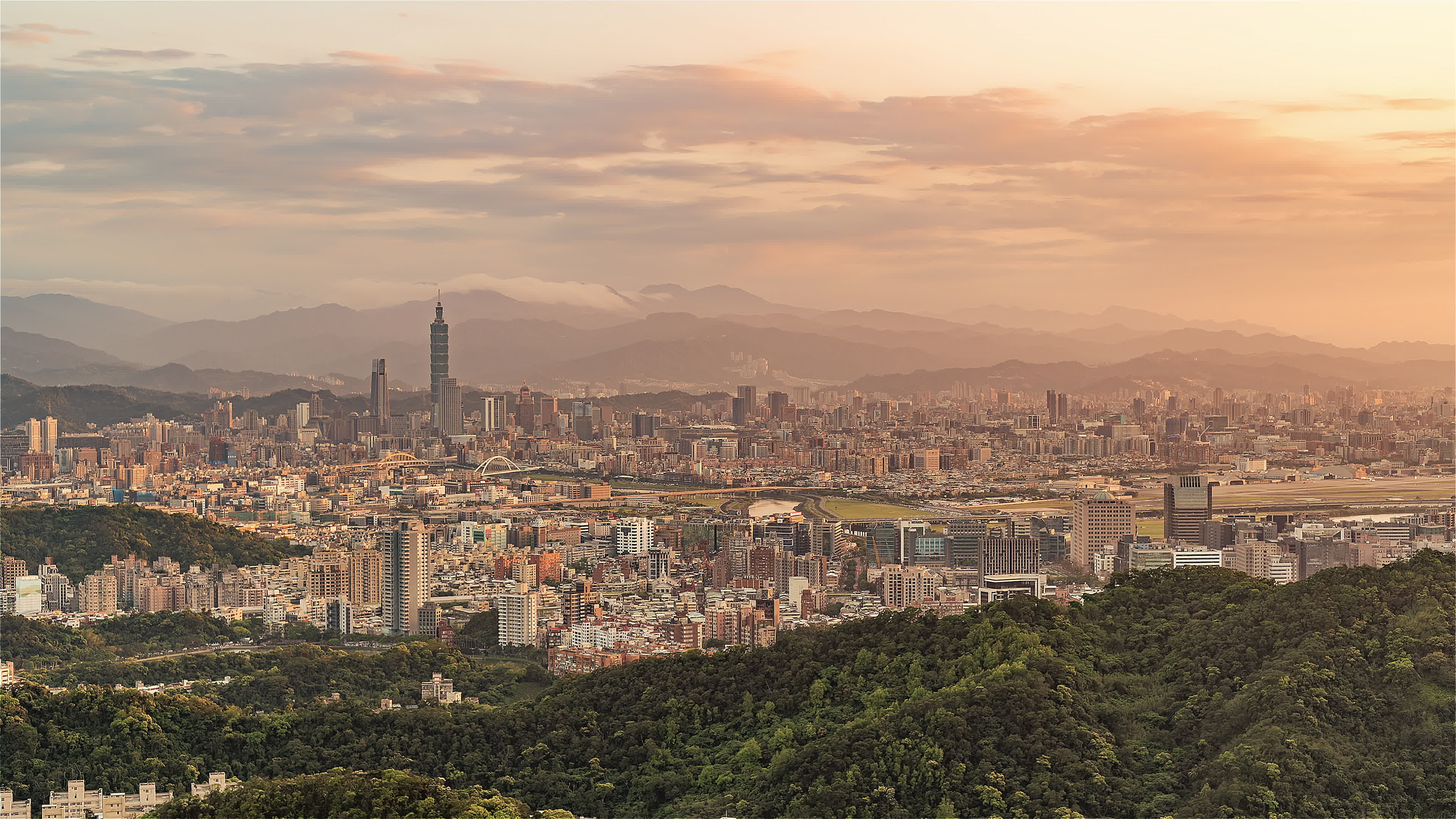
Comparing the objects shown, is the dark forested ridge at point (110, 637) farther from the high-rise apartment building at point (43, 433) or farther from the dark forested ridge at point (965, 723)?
the high-rise apartment building at point (43, 433)

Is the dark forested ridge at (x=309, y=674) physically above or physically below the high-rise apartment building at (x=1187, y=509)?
below

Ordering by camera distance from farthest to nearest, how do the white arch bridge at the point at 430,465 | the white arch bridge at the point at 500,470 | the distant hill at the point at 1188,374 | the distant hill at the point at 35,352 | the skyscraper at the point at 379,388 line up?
the distant hill at the point at 35,352, the skyscraper at the point at 379,388, the white arch bridge at the point at 430,465, the white arch bridge at the point at 500,470, the distant hill at the point at 1188,374

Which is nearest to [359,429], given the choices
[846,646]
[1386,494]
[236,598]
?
[236,598]

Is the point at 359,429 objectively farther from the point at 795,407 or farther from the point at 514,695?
the point at 514,695

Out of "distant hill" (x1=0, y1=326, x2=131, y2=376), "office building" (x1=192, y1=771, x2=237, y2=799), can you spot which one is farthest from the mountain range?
"office building" (x1=192, y1=771, x2=237, y2=799)

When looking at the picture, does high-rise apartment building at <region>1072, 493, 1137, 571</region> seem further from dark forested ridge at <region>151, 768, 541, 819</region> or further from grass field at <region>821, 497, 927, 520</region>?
dark forested ridge at <region>151, 768, 541, 819</region>

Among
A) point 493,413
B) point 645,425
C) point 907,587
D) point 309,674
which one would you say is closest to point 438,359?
point 493,413

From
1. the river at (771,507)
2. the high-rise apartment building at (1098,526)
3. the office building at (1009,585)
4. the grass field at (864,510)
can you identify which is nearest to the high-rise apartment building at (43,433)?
the river at (771,507)
